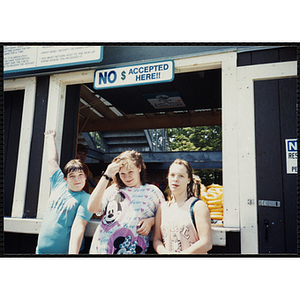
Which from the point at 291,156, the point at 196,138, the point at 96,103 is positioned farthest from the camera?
the point at 196,138

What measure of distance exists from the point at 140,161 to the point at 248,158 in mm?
1123

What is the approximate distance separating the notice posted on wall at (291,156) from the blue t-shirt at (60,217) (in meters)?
2.07

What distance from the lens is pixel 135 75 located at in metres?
2.74

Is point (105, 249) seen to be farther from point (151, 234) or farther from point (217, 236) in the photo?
point (217, 236)

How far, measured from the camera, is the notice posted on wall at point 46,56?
2840mm

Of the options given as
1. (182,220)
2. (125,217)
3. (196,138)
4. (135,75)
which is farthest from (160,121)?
(182,220)

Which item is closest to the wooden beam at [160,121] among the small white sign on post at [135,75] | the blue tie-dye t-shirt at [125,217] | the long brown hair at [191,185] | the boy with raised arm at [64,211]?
the small white sign on post at [135,75]

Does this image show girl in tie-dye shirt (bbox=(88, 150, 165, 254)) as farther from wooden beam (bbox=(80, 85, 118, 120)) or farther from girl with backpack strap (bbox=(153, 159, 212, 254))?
wooden beam (bbox=(80, 85, 118, 120))

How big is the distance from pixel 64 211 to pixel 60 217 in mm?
77

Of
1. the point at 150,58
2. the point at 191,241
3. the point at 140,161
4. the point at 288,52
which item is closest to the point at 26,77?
the point at 150,58

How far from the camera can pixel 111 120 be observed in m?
5.36

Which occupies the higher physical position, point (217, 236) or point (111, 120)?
point (111, 120)

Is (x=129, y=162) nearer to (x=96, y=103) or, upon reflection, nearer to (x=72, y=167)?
(x=72, y=167)

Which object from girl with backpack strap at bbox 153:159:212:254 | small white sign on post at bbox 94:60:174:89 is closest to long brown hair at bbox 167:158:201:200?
girl with backpack strap at bbox 153:159:212:254
